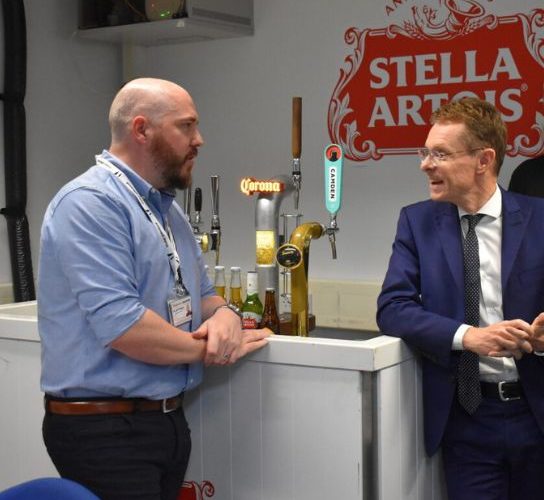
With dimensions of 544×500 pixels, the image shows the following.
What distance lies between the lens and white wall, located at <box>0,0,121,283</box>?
4395 mm

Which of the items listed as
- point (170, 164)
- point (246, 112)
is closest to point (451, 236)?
point (170, 164)

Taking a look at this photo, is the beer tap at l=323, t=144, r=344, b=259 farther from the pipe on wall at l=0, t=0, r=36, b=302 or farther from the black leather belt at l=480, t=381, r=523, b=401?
the pipe on wall at l=0, t=0, r=36, b=302

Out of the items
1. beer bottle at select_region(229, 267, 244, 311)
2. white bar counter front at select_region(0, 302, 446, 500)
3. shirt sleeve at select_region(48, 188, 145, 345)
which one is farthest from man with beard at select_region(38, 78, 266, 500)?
beer bottle at select_region(229, 267, 244, 311)

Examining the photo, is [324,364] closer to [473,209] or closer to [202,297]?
[202,297]

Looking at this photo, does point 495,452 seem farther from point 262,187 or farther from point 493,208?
point 262,187

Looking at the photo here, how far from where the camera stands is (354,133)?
432cm

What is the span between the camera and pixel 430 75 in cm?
407

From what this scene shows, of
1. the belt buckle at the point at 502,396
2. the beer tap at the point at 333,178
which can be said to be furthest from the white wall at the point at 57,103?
the belt buckle at the point at 502,396

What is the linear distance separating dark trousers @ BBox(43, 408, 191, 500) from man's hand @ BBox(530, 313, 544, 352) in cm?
89

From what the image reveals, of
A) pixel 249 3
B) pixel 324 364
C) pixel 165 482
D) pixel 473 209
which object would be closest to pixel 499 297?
pixel 473 209

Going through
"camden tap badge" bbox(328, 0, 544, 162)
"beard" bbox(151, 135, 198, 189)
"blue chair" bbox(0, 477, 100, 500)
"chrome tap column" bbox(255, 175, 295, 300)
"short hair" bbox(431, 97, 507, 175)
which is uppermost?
"camden tap badge" bbox(328, 0, 544, 162)

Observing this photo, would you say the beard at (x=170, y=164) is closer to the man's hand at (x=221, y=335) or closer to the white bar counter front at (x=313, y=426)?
the man's hand at (x=221, y=335)

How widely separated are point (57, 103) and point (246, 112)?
0.90 m

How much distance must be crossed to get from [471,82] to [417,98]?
0.25m
